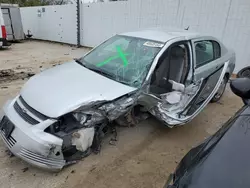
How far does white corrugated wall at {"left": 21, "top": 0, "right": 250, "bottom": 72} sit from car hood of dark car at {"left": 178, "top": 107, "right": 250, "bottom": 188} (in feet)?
20.3

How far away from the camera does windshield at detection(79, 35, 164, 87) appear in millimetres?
3094

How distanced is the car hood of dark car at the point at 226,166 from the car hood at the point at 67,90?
1.42 metres

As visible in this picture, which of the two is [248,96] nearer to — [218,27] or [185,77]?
[185,77]

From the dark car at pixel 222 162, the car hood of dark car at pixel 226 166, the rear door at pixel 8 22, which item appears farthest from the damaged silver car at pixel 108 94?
the rear door at pixel 8 22

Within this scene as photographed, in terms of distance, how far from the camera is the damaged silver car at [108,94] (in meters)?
2.39

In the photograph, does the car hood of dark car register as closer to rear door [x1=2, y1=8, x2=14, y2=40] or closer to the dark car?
the dark car

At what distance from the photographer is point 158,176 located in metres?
2.64

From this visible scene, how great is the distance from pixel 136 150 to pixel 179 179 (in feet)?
5.36

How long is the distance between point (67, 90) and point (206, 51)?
2861 mm

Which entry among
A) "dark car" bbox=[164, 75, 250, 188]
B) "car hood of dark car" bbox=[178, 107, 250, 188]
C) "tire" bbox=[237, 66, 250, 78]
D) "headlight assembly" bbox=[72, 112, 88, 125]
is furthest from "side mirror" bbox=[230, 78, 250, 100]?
"tire" bbox=[237, 66, 250, 78]

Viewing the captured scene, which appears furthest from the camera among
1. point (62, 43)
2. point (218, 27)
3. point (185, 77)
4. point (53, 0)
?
point (53, 0)

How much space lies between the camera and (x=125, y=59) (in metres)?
3.34

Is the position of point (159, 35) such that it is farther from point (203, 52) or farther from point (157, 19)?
point (157, 19)

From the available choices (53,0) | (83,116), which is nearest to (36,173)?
(83,116)
